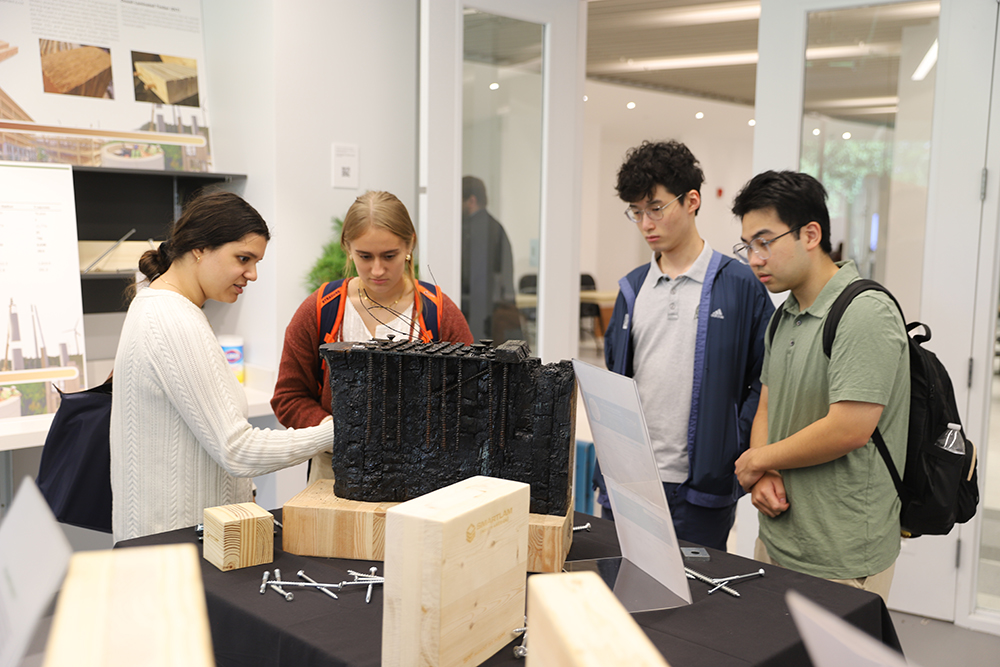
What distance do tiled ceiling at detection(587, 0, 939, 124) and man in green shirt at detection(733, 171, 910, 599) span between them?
1621mm

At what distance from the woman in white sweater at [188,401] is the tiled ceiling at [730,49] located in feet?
7.84

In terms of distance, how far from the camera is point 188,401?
5.02ft

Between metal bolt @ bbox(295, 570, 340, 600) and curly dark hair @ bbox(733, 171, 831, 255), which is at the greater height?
curly dark hair @ bbox(733, 171, 831, 255)

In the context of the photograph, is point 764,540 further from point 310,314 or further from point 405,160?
point 405,160

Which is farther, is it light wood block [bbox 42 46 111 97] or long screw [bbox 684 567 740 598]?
light wood block [bbox 42 46 111 97]

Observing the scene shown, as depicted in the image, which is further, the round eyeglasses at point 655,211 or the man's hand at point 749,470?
the round eyeglasses at point 655,211

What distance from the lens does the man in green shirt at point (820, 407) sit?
1.54 metres

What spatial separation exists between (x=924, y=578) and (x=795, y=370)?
1.82 meters

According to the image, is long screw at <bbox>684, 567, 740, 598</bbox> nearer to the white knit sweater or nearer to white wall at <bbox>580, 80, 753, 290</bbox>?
the white knit sweater

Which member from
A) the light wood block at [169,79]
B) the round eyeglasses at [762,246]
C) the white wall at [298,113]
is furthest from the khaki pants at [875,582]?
the light wood block at [169,79]

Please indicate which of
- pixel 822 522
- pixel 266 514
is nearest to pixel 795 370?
pixel 822 522

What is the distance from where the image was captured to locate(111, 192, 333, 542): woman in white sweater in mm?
1537

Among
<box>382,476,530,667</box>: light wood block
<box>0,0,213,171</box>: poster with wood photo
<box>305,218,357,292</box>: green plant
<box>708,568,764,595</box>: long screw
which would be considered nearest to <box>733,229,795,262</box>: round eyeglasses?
<box>708,568,764,595</box>: long screw

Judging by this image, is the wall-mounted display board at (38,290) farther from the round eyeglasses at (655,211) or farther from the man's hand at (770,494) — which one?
the man's hand at (770,494)
